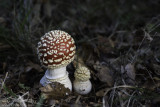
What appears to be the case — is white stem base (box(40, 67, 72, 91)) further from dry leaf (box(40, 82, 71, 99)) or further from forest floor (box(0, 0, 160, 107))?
forest floor (box(0, 0, 160, 107))

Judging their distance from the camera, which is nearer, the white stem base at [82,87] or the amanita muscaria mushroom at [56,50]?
the amanita muscaria mushroom at [56,50]

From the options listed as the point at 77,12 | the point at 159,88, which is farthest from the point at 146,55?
the point at 77,12

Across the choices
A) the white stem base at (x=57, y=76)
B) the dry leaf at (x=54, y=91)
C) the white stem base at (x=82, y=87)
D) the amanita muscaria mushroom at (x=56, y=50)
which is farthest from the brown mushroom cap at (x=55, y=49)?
the white stem base at (x=82, y=87)

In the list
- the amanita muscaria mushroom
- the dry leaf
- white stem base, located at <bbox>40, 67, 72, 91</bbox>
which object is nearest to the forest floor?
the dry leaf

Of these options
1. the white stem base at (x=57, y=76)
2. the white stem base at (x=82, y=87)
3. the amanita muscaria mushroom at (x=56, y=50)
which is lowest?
the white stem base at (x=82, y=87)

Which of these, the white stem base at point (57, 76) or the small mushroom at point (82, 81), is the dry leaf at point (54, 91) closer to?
the white stem base at point (57, 76)

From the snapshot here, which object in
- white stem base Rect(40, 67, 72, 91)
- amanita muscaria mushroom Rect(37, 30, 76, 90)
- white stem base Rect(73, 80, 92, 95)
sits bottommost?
white stem base Rect(73, 80, 92, 95)

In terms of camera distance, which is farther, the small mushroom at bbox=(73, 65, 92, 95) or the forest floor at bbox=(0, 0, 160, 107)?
the small mushroom at bbox=(73, 65, 92, 95)
